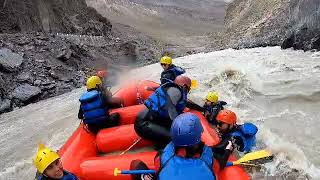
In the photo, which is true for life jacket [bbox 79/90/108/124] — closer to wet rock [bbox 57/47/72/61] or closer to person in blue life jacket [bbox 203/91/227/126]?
person in blue life jacket [bbox 203/91/227/126]

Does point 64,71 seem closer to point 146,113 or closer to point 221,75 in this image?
point 221,75

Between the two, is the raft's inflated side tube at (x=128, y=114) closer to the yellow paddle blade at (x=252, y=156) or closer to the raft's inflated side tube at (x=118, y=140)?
the raft's inflated side tube at (x=118, y=140)

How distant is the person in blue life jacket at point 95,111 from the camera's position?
614 cm

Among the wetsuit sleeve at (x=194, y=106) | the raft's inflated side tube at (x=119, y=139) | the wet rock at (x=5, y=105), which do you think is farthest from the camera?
the wet rock at (x=5, y=105)

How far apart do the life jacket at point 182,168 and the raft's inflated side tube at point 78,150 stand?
6.35 feet

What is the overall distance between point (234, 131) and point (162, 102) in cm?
108

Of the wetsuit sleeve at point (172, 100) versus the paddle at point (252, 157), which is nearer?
the paddle at point (252, 157)

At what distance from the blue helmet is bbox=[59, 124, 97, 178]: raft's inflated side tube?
6.78 ft

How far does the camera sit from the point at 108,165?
518cm

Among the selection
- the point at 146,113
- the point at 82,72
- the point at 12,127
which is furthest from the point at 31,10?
the point at 146,113

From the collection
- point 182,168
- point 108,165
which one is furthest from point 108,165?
point 182,168

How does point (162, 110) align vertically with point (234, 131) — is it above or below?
above

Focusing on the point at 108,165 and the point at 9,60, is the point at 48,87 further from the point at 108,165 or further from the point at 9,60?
the point at 108,165

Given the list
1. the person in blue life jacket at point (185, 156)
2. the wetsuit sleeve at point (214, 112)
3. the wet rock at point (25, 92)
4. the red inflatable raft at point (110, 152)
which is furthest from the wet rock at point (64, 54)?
the person in blue life jacket at point (185, 156)
